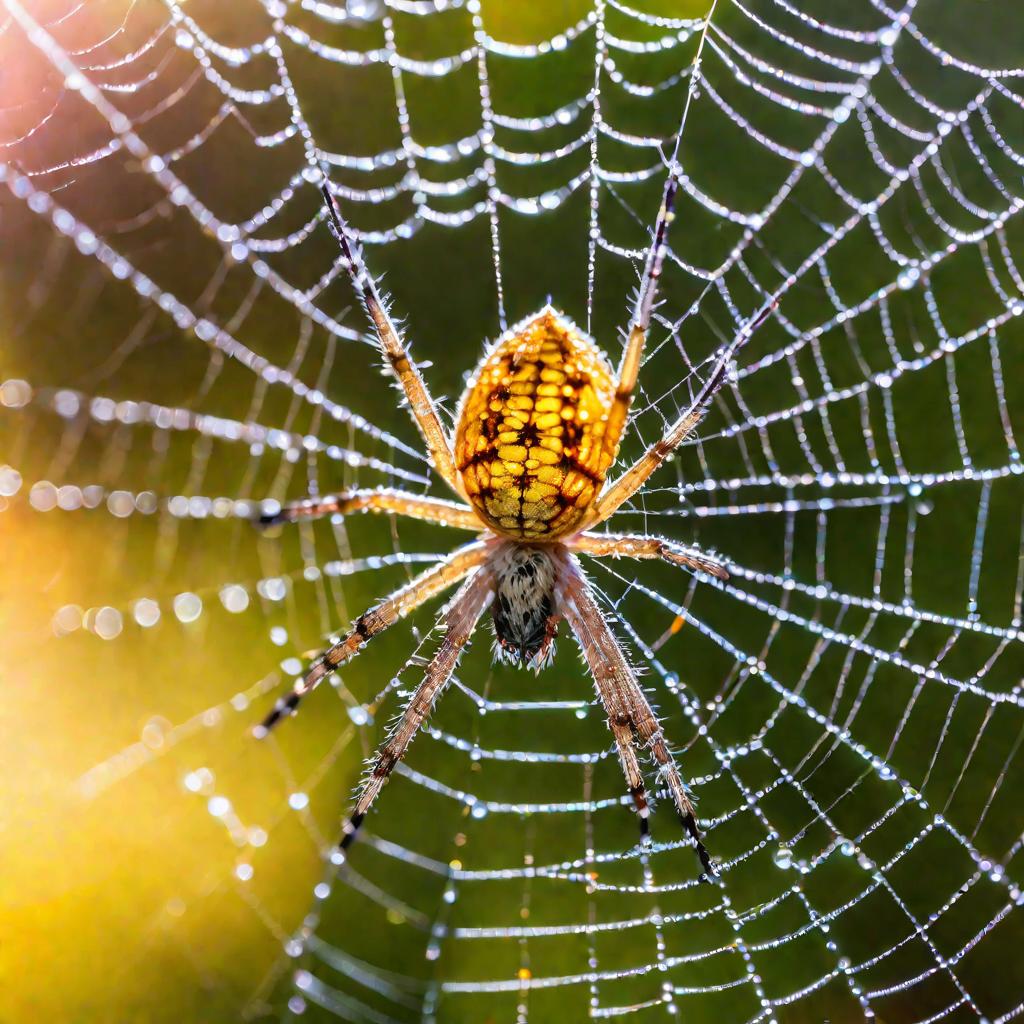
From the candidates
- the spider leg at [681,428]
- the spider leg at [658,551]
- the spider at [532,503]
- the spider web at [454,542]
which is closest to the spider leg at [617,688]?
the spider at [532,503]

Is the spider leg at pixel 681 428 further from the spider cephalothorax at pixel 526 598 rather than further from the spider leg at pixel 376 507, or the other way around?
the spider leg at pixel 376 507

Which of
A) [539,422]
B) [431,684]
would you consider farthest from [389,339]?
[431,684]

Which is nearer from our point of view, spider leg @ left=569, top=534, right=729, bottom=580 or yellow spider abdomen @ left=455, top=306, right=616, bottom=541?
yellow spider abdomen @ left=455, top=306, right=616, bottom=541

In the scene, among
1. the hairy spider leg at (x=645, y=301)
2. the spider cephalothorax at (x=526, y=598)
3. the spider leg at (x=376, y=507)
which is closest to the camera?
the hairy spider leg at (x=645, y=301)

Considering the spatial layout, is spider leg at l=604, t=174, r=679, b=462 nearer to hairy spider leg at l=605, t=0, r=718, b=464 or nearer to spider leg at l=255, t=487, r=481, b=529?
hairy spider leg at l=605, t=0, r=718, b=464

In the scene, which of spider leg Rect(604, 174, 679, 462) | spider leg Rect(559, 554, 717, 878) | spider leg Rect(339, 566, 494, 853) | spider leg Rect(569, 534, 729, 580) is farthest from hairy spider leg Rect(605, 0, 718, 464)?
spider leg Rect(339, 566, 494, 853)

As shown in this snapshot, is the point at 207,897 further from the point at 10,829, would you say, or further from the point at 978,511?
the point at 978,511
